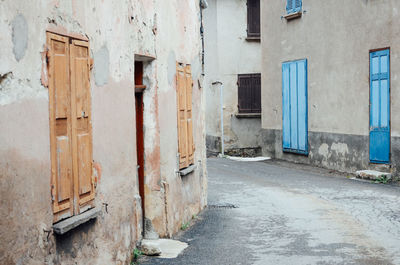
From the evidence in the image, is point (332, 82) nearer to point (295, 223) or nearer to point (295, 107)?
point (295, 107)

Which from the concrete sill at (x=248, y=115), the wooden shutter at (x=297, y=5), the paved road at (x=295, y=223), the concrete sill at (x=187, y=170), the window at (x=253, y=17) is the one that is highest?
the window at (x=253, y=17)

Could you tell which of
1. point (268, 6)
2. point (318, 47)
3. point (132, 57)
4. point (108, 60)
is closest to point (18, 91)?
point (108, 60)

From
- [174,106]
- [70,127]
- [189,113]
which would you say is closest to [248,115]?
[189,113]

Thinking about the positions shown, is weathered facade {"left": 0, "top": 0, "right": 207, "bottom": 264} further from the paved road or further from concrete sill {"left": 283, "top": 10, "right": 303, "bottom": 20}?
concrete sill {"left": 283, "top": 10, "right": 303, "bottom": 20}

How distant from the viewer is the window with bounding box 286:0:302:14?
1749 cm

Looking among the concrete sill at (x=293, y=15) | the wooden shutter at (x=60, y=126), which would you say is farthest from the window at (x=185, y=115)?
the concrete sill at (x=293, y=15)

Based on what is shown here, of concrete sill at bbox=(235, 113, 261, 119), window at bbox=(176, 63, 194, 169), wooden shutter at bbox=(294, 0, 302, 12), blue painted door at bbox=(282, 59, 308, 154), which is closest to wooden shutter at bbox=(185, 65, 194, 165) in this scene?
window at bbox=(176, 63, 194, 169)

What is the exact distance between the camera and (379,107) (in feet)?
45.4

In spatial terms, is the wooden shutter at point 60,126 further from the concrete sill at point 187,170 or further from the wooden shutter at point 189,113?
the wooden shutter at point 189,113

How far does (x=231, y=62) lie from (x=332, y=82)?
7.44m

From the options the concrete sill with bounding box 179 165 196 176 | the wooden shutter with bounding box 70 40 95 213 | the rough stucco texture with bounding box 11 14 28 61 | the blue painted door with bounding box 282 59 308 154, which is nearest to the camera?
the rough stucco texture with bounding box 11 14 28 61

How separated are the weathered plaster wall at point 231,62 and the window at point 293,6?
4.93 meters

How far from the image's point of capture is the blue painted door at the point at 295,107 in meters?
17.3

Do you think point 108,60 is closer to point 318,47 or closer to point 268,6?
point 318,47
